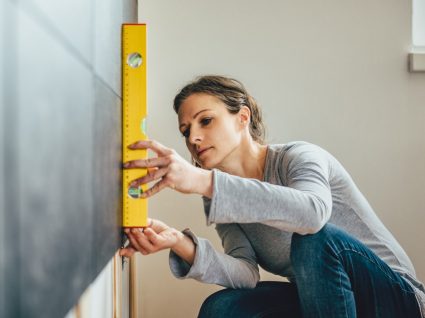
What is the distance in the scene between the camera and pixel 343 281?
1.12 metres

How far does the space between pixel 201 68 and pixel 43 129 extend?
152cm

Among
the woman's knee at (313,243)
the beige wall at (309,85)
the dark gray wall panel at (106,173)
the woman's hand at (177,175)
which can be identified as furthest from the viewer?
the beige wall at (309,85)

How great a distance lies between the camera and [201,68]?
6.45 feet

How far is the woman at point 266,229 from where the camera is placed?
1021 millimetres

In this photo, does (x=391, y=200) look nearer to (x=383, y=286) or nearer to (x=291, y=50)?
(x=291, y=50)

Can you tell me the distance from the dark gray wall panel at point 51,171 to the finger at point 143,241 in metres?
0.47

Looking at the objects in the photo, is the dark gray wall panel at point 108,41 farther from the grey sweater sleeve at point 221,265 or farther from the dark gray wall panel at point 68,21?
the grey sweater sleeve at point 221,265

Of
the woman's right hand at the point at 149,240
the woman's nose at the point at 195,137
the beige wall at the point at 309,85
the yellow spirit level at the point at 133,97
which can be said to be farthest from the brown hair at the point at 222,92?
the beige wall at the point at 309,85

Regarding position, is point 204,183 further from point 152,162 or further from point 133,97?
point 133,97

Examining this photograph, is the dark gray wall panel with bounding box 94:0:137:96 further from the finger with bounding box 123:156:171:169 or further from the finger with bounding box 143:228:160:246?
the finger with bounding box 143:228:160:246

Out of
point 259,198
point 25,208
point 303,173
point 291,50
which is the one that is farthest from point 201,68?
point 25,208

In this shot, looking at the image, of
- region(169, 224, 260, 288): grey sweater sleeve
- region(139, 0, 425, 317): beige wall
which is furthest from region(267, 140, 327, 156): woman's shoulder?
region(139, 0, 425, 317): beige wall

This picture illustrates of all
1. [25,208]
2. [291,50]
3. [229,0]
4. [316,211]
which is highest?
[229,0]

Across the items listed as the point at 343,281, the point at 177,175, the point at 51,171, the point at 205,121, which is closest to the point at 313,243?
the point at 343,281
